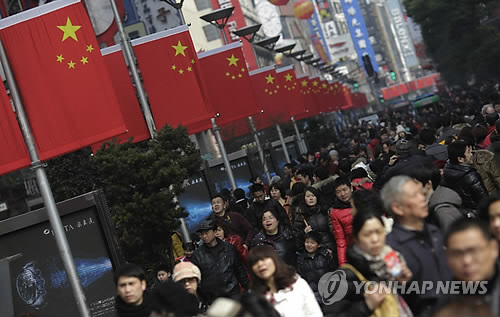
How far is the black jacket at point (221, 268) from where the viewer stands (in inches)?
363

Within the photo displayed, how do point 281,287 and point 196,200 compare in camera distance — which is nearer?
point 281,287

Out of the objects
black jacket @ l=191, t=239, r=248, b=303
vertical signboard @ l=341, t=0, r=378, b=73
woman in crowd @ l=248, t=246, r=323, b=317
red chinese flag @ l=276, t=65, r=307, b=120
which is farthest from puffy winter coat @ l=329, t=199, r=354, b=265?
vertical signboard @ l=341, t=0, r=378, b=73

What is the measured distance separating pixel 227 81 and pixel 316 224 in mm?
13413

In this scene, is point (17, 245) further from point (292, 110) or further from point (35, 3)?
point (35, 3)

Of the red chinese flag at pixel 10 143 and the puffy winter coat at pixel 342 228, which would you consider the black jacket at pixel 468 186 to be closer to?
the puffy winter coat at pixel 342 228

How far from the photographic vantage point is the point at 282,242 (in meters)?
10.5

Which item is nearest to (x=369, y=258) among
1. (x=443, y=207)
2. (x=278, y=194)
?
(x=443, y=207)

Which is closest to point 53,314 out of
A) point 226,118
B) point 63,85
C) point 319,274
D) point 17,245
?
point 17,245

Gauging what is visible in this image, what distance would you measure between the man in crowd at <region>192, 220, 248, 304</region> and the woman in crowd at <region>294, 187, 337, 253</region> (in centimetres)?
121

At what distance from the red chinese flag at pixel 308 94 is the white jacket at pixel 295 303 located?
118ft

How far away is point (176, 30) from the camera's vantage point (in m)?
19.2

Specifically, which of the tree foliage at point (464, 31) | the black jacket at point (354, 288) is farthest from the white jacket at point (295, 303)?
the tree foliage at point (464, 31)

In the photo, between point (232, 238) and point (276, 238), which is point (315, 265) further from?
point (232, 238)

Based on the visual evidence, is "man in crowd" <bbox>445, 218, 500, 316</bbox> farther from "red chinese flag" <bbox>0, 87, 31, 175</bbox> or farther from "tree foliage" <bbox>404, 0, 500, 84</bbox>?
"tree foliage" <bbox>404, 0, 500, 84</bbox>
